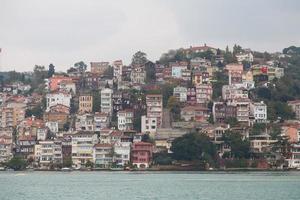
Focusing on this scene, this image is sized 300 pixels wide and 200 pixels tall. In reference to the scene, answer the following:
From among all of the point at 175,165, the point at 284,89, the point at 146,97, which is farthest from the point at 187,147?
the point at 284,89

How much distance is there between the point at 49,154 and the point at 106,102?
12.2 m

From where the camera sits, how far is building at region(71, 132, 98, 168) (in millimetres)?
95000

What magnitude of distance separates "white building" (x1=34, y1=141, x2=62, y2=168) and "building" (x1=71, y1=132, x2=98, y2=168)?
1943 mm

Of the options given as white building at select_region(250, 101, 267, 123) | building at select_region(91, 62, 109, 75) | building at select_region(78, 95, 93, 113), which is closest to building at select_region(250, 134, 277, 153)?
white building at select_region(250, 101, 267, 123)

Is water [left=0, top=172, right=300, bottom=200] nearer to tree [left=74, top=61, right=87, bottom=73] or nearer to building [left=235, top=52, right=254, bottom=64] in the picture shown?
building [left=235, top=52, right=254, bottom=64]

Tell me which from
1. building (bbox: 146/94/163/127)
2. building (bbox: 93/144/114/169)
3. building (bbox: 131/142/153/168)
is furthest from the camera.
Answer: building (bbox: 146/94/163/127)

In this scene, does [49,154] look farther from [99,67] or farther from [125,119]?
[99,67]

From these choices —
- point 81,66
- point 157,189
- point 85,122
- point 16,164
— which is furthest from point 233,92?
point 157,189

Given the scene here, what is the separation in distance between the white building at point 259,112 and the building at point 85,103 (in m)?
18.9

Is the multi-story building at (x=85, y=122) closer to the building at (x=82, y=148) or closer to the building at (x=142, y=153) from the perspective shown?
the building at (x=82, y=148)

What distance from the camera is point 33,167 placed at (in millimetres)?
96750

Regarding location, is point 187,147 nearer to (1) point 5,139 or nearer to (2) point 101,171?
(2) point 101,171

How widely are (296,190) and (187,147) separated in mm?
29737

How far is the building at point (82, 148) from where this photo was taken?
9500cm
